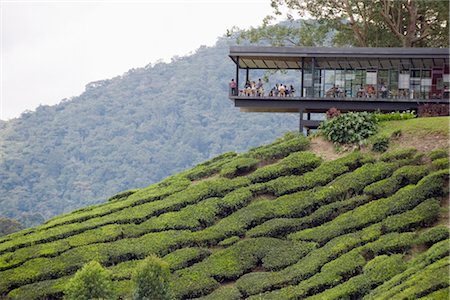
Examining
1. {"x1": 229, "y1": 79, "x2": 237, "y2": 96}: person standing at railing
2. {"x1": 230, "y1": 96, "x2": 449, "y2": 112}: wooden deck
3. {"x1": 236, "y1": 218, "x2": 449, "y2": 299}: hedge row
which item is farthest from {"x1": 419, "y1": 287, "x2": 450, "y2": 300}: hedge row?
{"x1": 229, "y1": 79, "x2": 237, "y2": 96}: person standing at railing

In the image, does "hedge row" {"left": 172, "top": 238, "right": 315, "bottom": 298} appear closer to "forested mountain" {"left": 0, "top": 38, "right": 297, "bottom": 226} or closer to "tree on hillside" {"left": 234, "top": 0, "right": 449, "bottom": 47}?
"tree on hillside" {"left": 234, "top": 0, "right": 449, "bottom": 47}

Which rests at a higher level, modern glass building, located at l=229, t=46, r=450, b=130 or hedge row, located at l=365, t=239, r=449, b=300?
modern glass building, located at l=229, t=46, r=450, b=130

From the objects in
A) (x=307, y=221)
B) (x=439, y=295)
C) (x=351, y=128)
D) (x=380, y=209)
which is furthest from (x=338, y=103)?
(x=439, y=295)

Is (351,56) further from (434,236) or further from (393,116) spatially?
(434,236)

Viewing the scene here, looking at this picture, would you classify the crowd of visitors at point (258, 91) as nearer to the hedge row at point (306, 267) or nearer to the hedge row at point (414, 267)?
the hedge row at point (306, 267)

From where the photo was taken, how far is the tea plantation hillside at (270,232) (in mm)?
23406

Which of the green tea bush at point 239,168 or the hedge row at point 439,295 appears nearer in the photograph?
the hedge row at point 439,295

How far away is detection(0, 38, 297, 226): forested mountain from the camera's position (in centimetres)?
7200

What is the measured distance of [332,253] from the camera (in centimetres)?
2438

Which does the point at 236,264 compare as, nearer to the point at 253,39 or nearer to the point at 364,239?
the point at 364,239

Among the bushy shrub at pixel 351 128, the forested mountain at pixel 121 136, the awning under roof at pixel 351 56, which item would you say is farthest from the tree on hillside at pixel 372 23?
the forested mountain at pixel 121 136

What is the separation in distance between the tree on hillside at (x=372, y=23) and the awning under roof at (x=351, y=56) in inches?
251

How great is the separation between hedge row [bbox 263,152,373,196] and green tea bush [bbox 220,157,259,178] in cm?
161

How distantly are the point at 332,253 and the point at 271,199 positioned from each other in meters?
4.47
